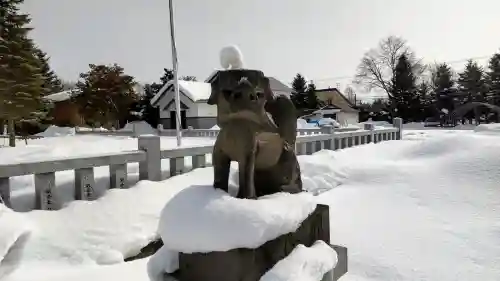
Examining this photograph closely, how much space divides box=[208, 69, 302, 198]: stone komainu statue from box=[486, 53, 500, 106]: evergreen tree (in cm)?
3240

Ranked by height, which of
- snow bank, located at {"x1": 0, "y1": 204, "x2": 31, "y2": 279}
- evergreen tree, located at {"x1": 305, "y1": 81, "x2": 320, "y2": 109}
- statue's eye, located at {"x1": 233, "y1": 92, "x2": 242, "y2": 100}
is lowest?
snow bank, located at {"x1": 0, "y1": 204, "x2": 31, "y2": 279}

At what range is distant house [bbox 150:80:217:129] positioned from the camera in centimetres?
2419

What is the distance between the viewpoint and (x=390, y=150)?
7641mm

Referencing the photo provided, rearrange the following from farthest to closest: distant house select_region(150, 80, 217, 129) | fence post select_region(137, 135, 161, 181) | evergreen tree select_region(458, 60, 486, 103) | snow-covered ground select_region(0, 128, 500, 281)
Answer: evergreen tree select_region(458, 60, 486, 103), distant house select_region(150, 80, 217, 129), fence post select_region(137, 135, 161, 181), snow-covered ground select_region(0, 128, 500, 281)

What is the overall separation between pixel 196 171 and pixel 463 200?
3201 mm

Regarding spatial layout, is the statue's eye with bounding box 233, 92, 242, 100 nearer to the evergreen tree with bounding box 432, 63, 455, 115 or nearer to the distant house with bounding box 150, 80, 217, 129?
the distant house with bounding box 150, 80, 217, 129

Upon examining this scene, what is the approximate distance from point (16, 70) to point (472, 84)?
104ft

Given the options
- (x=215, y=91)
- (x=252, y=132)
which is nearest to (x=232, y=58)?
(x=215, y=91)

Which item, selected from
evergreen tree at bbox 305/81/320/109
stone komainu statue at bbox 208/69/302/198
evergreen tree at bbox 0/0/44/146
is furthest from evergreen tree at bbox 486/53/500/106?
stone komainu statue at bbox 208/69/302/198

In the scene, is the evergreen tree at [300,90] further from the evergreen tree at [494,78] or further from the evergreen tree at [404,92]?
the evergreen tree at [494,78]

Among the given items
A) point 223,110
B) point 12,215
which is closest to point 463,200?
point 223,110

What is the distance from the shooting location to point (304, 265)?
2.29m

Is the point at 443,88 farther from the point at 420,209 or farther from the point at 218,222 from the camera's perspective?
the point at 218,222

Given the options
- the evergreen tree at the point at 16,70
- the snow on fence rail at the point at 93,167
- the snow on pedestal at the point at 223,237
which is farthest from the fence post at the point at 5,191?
the evergreen tree at the point at 16,70
